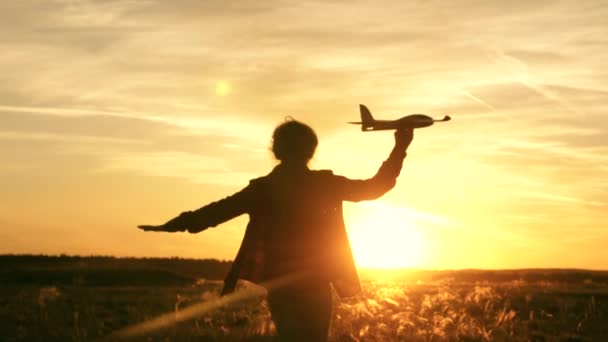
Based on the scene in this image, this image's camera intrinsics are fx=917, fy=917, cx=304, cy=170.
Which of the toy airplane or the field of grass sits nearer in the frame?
the toy airplane

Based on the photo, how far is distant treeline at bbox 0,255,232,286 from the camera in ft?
110

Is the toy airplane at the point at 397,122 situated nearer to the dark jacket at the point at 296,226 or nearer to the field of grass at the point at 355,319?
the dark jacket at the point at 296,226

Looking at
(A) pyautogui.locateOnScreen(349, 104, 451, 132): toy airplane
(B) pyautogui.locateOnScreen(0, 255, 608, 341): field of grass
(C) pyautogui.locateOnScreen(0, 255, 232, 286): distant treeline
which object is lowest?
(C) pyautogui.locateOnScreen(0, 255, 232, 286): distant treeline

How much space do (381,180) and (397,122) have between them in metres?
0.68

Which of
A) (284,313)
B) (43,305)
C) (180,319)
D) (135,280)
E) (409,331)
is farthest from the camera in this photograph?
(135,280)

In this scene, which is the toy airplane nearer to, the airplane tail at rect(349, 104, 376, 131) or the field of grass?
the airplane tail at rect(349, 104, 376, 131)

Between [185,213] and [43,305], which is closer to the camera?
[185,213]

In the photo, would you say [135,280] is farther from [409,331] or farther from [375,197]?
[375,197]

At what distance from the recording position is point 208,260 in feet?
163

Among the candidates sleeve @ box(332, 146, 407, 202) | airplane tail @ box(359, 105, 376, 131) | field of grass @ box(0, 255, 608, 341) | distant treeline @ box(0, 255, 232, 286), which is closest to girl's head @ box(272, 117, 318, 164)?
sleeve @ box(332, 146, 407, 202)

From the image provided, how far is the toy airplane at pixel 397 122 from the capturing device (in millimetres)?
7980

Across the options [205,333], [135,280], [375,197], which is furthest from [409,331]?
[135,280]

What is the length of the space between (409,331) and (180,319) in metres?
3.43

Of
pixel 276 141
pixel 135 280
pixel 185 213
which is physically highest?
pixel 276 141
